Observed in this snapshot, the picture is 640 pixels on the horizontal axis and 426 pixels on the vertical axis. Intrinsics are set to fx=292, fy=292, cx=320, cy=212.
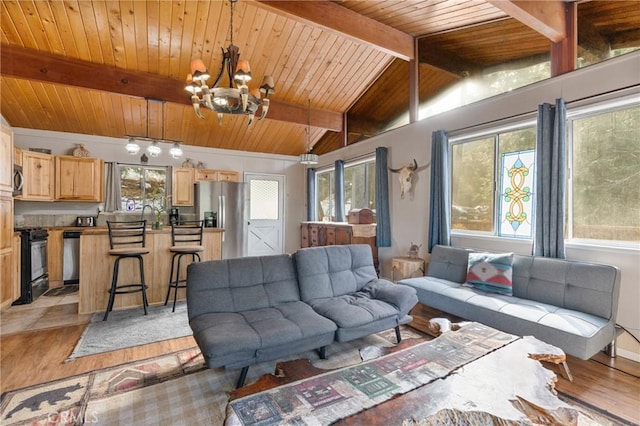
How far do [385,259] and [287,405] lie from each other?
400cm

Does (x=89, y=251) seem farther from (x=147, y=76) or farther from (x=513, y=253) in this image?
(x=513, y=253)

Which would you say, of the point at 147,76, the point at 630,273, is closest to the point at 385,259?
the point at 630,273

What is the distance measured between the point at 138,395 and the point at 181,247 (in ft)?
6.51

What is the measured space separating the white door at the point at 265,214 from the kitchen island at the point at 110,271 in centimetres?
320

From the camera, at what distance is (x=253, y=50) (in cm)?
435

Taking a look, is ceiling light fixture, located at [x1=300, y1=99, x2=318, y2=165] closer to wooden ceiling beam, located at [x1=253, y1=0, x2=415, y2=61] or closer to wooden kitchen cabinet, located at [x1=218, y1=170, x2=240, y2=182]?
wooden kitchen cabinet, located at [x1=218, y1=170, x2=240, y2=182]

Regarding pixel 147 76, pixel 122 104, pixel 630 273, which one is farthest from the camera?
pixel 122 104

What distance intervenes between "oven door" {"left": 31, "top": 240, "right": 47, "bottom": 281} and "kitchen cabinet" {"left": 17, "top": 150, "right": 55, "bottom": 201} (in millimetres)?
827

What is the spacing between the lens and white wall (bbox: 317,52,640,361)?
A: 2.51m

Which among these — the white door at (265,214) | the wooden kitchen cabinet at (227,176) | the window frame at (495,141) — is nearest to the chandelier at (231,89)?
the window frame at (495,141)

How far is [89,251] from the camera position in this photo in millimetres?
3420

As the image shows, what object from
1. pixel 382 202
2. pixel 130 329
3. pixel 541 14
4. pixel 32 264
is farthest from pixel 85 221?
pixel 541 14

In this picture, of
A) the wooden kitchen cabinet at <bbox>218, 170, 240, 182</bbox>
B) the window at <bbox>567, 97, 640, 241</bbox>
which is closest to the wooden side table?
the window at <bbox>567, 97, 640, 241</bbox>

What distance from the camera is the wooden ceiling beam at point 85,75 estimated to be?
3.77 meters
